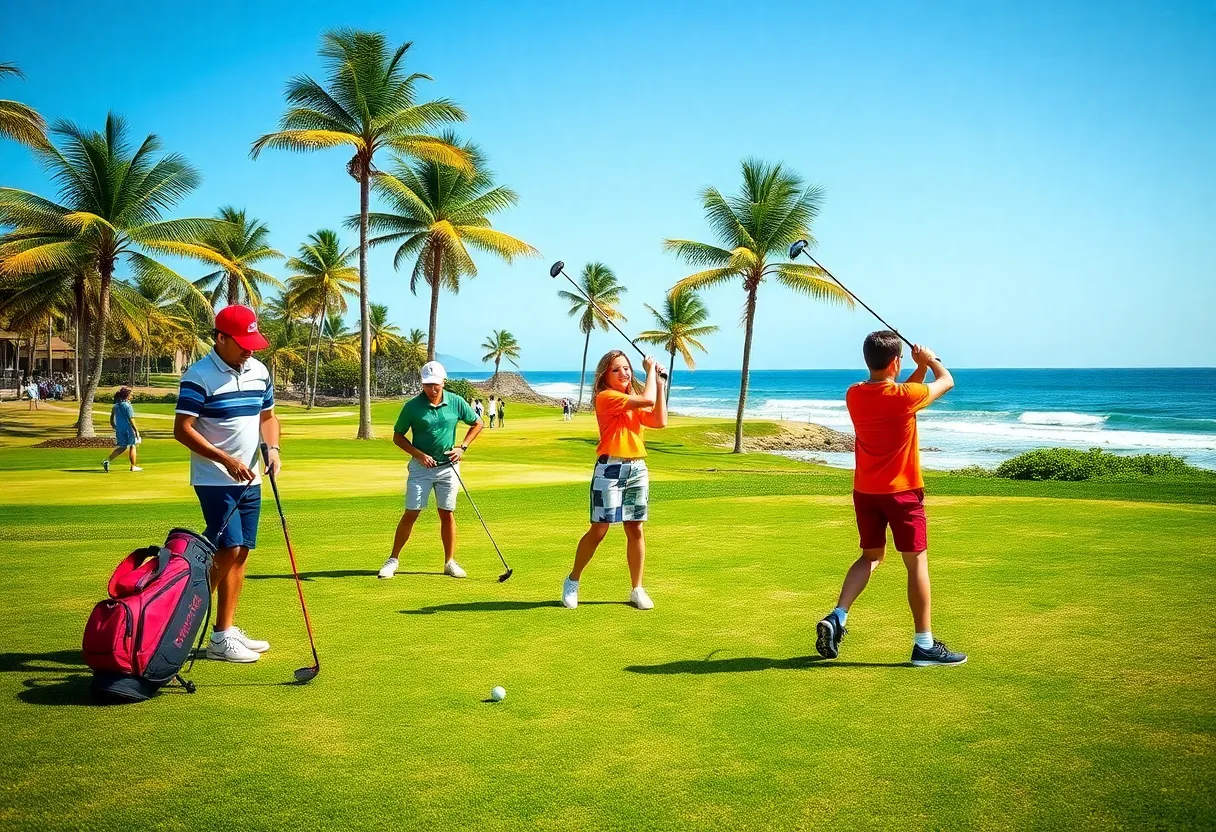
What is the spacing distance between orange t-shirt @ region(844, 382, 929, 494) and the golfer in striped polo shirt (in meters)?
Result: 4.00

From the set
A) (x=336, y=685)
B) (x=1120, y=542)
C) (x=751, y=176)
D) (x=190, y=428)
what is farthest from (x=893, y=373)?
(x=751, y=176)

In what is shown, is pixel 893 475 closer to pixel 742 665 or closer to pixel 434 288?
pixel 742 665

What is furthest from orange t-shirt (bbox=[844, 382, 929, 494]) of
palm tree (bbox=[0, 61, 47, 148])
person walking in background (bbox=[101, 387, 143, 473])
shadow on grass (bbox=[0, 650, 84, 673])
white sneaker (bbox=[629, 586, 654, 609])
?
palm tree (bbox=[0, 61, 47, 148])

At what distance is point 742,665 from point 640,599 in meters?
1.68

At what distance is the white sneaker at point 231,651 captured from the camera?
6055 millimetres

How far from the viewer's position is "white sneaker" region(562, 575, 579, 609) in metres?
7.51

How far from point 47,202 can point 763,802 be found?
1460 inches

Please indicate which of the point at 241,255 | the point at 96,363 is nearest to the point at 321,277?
the point at 241,255

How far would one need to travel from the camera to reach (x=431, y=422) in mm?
8984

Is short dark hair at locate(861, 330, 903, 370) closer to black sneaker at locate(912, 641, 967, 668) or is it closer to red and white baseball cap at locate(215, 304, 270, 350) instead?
black sneaker at locate(912, 641, 967, 668)

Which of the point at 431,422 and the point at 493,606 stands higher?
the point at 431,422

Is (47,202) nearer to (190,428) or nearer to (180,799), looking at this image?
(190,428)

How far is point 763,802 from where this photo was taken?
394cm

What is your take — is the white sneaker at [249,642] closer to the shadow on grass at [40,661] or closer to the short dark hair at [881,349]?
the shadow on grass at [40,661]
